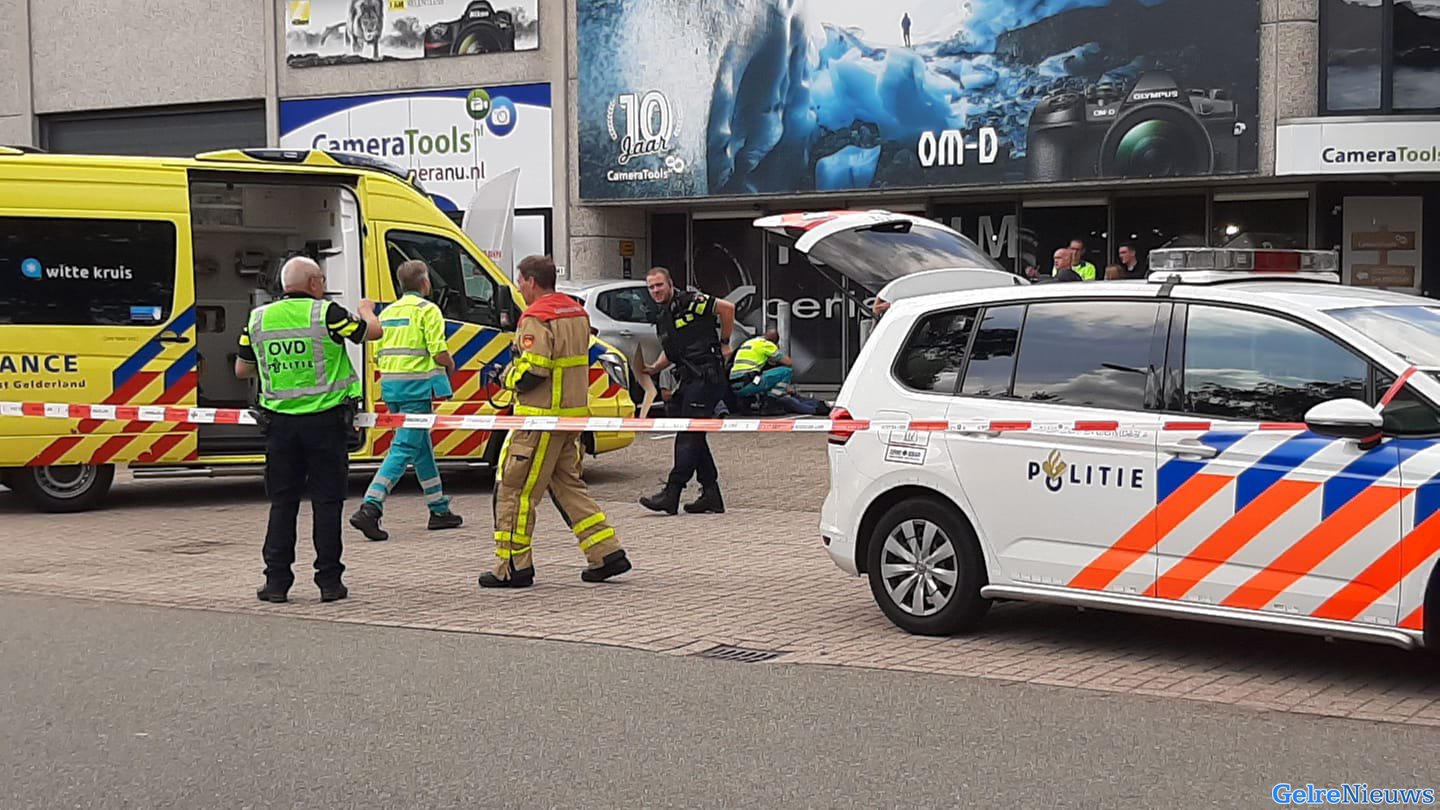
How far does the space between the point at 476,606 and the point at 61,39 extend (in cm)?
2173

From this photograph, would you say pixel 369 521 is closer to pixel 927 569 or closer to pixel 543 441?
pixel 543 441

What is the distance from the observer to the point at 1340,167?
19.2m

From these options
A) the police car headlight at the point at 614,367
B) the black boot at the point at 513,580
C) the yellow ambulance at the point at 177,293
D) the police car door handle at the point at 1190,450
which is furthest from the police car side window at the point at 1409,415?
the police car headlight at the point at 614,367

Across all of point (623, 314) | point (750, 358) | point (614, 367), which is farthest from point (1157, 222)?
point (614, 367)

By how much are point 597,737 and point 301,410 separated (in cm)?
363

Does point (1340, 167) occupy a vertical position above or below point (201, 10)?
below

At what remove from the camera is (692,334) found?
1295cm

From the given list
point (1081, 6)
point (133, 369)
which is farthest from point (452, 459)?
point (1081, 6)

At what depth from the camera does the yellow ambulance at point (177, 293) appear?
13406 millimetres

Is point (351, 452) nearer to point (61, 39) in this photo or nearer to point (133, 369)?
point (133, 369)

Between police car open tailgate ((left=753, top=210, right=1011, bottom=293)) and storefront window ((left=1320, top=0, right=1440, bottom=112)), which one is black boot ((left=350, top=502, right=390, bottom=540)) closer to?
police car open tailgate ((left=753, top=210, right=1011, bottom=293))

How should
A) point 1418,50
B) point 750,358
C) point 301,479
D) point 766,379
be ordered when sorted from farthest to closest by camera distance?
point 766,379 < point 1418,50 < point 750,358 < point 301,479

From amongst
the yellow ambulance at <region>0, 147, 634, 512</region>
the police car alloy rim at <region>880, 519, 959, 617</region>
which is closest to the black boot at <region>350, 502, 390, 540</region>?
the yellow ambulance at <region>0, 147, 634, 512</region>

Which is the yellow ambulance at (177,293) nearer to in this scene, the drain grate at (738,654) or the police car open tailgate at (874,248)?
the police car open tailgate at (874,248)
